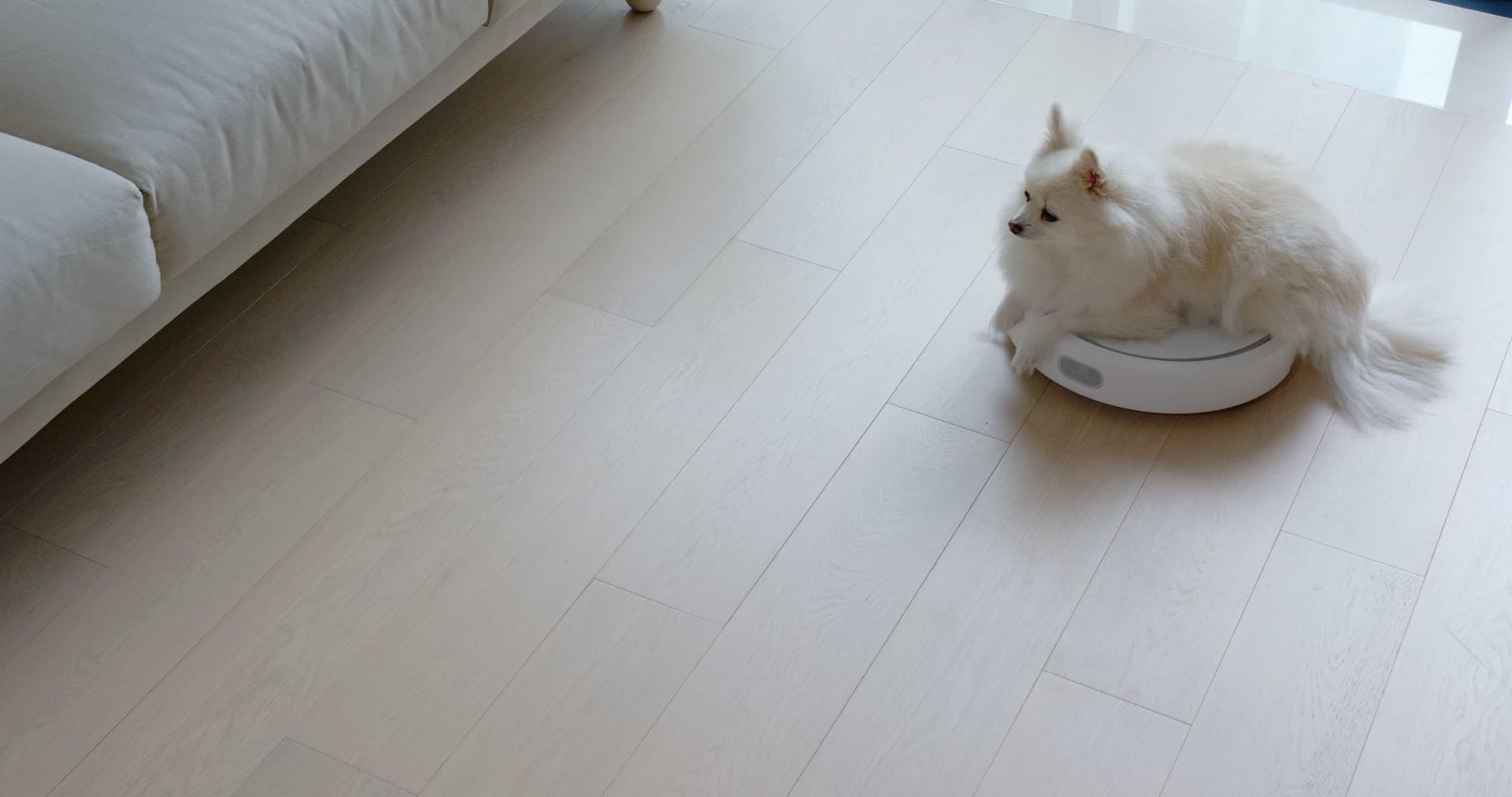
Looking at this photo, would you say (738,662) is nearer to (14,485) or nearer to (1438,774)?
(1438,774)

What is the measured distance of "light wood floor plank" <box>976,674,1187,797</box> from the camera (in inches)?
59.8

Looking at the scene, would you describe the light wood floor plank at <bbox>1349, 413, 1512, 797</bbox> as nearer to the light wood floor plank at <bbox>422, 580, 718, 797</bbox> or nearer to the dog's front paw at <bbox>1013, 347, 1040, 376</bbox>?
the dog's front paw at <bbox>1013, 347, 1040, 376</bbox>

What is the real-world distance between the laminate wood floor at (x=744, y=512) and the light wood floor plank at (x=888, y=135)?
0.04 ft

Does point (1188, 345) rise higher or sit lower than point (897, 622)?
higher

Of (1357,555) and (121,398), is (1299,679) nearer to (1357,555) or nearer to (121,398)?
(1357,555)

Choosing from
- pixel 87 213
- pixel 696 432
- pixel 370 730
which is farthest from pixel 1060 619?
pixel 87 213

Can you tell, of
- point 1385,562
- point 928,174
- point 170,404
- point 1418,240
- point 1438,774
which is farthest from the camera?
point 928,174

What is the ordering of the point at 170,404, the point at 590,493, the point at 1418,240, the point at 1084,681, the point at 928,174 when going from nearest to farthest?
the point at 1084,681 < the point at 590,493 < the point at 170,404 < the point at 1418,240 < the point at 928,174

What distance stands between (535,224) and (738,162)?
356mm

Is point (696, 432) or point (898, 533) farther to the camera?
point (696, 432)

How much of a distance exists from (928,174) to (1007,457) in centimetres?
63

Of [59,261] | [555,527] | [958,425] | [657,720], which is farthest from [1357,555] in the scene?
[59,261]

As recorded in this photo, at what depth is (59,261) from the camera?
1590 mm

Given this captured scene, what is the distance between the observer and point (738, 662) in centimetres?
165
